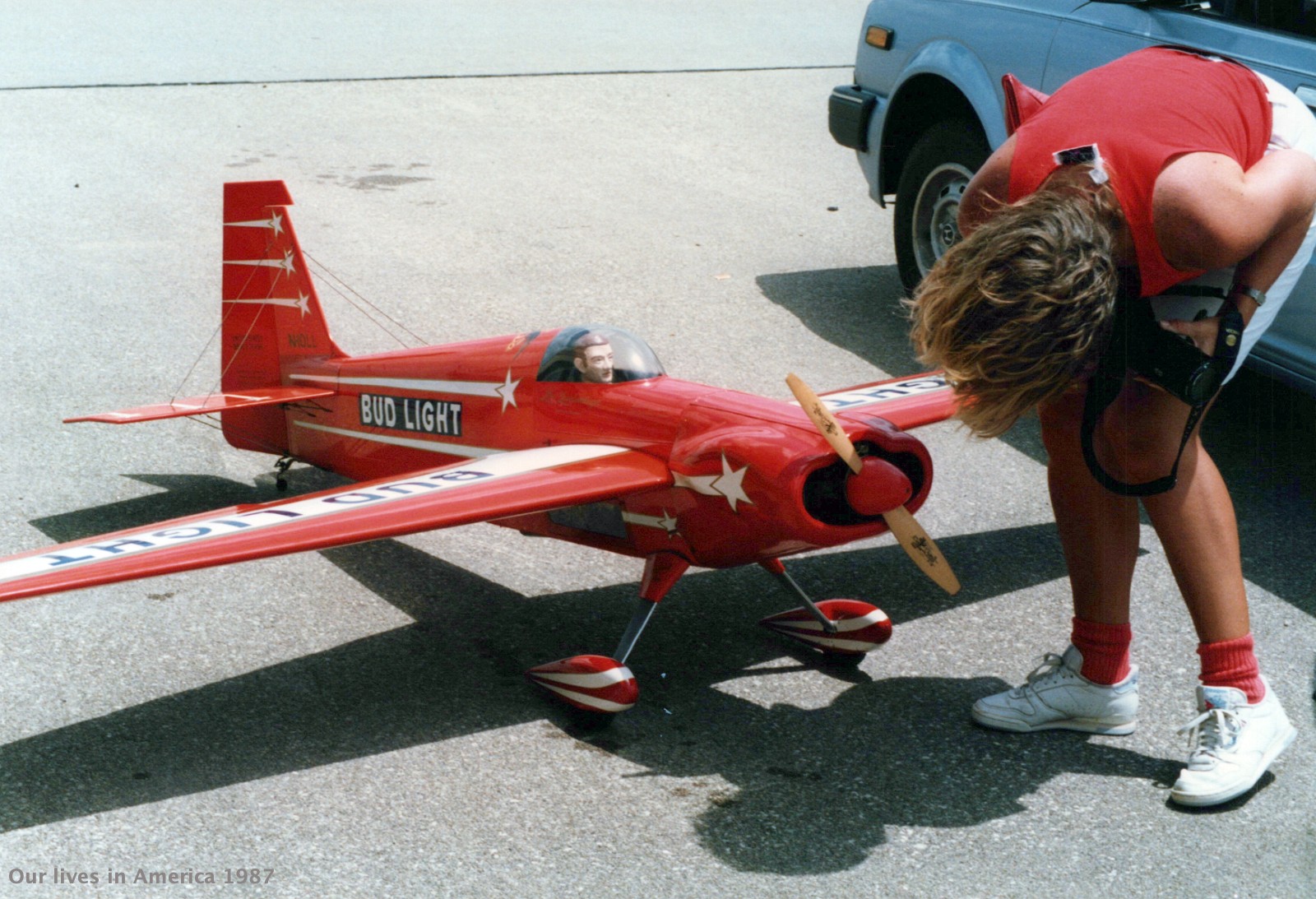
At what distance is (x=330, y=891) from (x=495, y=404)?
5.63 feet

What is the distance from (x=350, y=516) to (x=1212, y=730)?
220 cm

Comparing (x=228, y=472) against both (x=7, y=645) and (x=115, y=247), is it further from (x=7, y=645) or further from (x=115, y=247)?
(x=115, y=247)

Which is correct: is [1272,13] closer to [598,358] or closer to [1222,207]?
[1222,207]

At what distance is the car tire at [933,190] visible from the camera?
5.83 m

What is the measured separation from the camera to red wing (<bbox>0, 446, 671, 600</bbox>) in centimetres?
301

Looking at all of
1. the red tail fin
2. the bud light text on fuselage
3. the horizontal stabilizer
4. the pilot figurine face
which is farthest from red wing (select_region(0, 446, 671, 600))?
the red tail fin

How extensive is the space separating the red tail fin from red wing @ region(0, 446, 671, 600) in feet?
4.01

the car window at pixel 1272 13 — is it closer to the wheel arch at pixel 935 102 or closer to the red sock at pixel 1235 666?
the wheel arch at pixel 935 102

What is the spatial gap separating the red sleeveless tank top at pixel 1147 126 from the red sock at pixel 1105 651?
3.09 feet

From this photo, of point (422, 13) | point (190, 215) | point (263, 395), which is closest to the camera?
point (263, 395)

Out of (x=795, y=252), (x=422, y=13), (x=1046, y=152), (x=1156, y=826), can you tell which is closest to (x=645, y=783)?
Result: (x=1156, y=826)

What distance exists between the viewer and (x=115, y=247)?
7336mm

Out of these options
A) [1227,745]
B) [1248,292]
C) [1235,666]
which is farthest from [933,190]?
[1227,745]

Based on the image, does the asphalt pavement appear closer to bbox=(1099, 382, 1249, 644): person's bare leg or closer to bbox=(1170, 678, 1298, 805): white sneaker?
bbox=(1170, 678, 1298, 805): white sneaker
